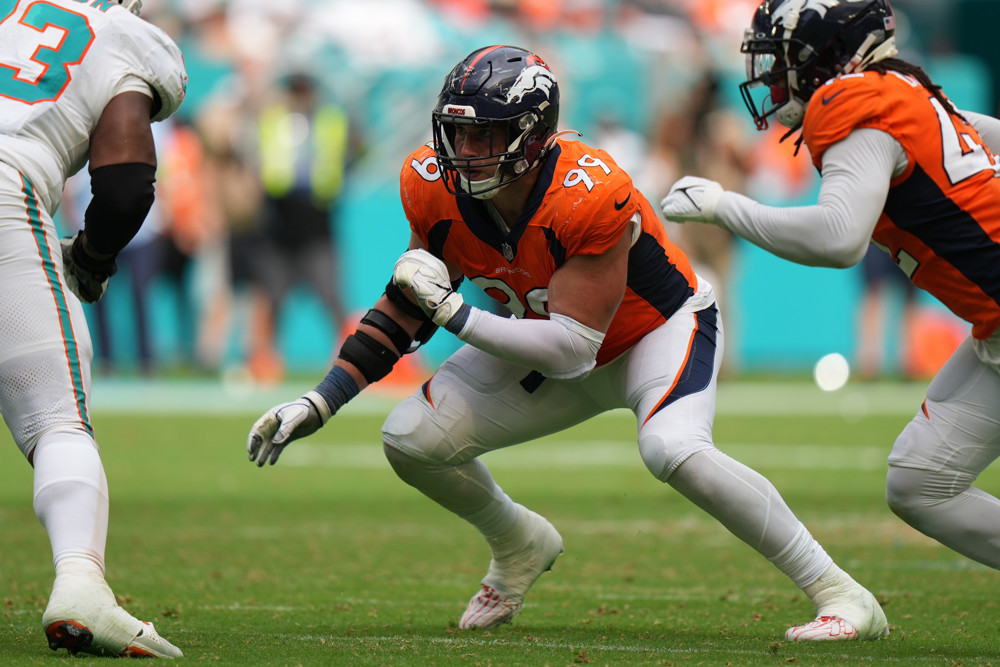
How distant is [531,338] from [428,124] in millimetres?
12287

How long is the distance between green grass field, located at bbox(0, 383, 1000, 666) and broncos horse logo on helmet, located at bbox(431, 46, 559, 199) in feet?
4.32

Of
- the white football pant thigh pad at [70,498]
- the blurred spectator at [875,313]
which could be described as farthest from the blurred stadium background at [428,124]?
the white football pant thigh pad at [70,498]

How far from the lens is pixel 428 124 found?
15.8m

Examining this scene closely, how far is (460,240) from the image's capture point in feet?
13.5

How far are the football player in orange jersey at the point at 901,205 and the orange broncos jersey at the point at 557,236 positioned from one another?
225 millimetres

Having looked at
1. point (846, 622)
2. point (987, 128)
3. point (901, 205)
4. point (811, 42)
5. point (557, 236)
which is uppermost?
point (811, 42)

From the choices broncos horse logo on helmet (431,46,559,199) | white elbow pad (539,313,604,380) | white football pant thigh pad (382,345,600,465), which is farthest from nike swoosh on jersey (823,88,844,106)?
white football pant thigh pad (382,345,600,465)

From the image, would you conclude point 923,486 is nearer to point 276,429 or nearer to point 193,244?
point 276,429

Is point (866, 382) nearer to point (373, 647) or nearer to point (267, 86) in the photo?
point (267, 86)

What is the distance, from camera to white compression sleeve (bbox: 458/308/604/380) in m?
3.79

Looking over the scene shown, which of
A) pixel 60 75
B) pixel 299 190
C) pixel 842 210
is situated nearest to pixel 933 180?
pixel 842 210

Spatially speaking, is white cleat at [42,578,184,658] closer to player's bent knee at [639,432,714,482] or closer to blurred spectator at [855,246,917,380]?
player's bent knee at [639,432,714,482]

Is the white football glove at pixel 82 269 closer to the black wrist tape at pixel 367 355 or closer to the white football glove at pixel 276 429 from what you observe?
the white football glove at pixel 276 429

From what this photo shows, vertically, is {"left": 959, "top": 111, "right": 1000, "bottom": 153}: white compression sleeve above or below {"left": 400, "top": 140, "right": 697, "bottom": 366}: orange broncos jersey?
above
